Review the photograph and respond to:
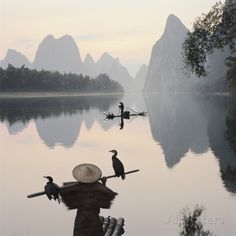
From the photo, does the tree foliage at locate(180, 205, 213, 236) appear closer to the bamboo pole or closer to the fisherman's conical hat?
the bamboo pole

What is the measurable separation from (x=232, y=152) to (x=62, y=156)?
16.9 m

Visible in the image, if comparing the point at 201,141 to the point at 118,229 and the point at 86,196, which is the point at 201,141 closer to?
the point at 118,229

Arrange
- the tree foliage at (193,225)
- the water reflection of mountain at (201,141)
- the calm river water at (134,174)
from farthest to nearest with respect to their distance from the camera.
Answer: the water reflection of mountain at (201,141)
the calm river water at (134,174)
the tree foliage at (193,225)

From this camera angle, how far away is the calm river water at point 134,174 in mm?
21156

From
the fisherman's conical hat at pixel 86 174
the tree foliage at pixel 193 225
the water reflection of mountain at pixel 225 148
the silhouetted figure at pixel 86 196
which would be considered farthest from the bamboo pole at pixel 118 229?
the water reflection of mountain at pixel 225 148

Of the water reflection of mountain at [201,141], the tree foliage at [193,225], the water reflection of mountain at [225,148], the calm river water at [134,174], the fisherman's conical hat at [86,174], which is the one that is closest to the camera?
the fisherman's conical hat at [86,174]

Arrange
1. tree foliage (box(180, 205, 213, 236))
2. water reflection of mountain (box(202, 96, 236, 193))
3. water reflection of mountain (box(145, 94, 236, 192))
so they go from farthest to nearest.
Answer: water reflection of mountain (box(145, 94, 236, 192))
water reflection of mountain (box(202, 96, 236, 193))
tree foliage (box(180, 205, 213, 236))

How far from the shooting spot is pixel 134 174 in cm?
3169

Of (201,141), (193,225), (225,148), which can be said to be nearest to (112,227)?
(193,225)

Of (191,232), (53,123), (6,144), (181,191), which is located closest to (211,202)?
(181,191)

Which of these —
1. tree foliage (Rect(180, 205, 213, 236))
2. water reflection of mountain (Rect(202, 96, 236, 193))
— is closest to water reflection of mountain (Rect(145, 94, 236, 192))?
water reflection of mountain (Rect(202, 96, 236, 193))

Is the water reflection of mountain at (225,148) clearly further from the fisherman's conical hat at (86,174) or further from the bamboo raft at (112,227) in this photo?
the fisherman's conical hat at (86,174)

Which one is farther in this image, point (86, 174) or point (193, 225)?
point (193, 225)

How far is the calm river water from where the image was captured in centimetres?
2116
